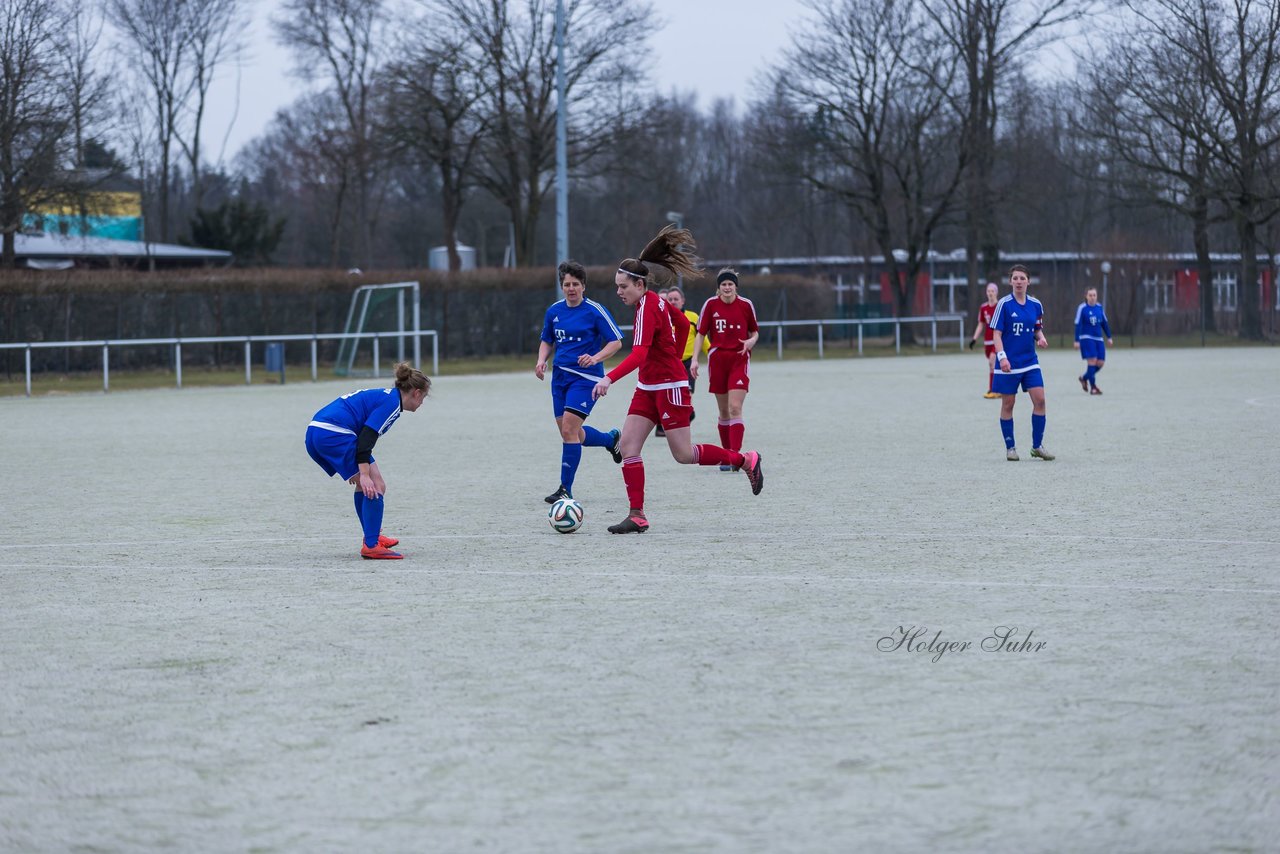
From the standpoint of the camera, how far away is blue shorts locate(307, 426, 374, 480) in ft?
29.9

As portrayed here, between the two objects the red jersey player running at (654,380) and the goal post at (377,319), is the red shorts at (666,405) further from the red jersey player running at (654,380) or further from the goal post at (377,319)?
the goal post at (377,319)

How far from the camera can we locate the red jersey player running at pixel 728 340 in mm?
14297

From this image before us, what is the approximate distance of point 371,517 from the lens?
30.3 feet

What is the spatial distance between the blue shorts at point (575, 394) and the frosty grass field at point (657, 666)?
0.76 m

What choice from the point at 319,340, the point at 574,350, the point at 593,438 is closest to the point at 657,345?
the point at 574,350

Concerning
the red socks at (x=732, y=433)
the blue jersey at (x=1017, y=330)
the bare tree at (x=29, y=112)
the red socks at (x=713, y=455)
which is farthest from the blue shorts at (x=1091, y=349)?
the bare tree at (x=29, y=112)

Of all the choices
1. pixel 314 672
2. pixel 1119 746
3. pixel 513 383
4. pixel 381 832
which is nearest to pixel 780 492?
pixel 314 672

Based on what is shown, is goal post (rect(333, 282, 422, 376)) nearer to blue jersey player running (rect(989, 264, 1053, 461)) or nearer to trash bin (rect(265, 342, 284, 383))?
trash bin (rect(265, 342, 284, 383))

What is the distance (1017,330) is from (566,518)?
657 cm

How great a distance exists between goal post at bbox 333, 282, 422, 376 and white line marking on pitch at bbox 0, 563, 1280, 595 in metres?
26.1

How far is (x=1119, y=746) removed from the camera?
16.3ft

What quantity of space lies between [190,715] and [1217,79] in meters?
48.0

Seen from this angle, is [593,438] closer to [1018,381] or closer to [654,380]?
[654,380]

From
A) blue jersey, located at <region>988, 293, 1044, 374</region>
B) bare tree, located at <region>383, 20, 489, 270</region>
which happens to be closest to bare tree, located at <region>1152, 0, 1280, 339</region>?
bare tree, located at <region>383, 20, 489, 270</region>
